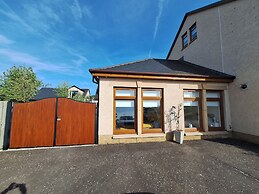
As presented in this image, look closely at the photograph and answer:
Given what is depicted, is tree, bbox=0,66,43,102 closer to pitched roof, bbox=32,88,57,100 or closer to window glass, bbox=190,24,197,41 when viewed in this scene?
pitched roof, bbox=32,88,57,100

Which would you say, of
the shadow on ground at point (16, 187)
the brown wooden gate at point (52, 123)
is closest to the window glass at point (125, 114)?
the brown wooden gate at point (52, 123)

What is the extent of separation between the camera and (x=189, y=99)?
7793 millimetres

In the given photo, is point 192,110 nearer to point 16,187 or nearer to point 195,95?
point 195,95

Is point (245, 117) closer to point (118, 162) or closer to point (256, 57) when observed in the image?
point (256, 57)

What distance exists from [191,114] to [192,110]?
24 cm

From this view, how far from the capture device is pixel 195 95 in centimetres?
793

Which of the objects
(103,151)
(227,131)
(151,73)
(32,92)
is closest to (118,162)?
(103,151)

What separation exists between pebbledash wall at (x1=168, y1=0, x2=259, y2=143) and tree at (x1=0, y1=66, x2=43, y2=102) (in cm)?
2372

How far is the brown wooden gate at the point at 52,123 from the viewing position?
618 centimetres

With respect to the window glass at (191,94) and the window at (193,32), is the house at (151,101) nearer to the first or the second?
the window glass at (191,94)

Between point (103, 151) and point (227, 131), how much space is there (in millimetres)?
7166

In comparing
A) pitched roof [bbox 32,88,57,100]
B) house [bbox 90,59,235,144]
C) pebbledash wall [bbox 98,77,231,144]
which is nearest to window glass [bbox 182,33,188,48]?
house [bbox 90,59,235,144]

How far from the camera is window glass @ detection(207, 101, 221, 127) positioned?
801 centimetres

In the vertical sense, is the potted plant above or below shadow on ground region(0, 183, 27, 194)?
above
